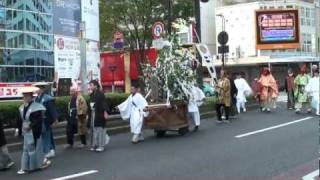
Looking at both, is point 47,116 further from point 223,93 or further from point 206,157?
point 223,93

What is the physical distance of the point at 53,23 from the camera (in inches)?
954

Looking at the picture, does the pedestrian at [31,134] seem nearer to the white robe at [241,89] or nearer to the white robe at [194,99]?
the white robe at [194,99]

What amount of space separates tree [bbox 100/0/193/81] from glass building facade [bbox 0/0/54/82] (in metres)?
7.58

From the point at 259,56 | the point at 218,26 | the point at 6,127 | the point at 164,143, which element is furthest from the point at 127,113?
the point at 218,26

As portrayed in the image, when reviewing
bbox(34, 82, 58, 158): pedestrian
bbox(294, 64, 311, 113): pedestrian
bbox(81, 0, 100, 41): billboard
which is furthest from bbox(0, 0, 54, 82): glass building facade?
bbox(34, 82, 58, 158): pedestrian

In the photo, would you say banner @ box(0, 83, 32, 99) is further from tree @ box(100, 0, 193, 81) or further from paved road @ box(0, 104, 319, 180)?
tree @ box(100, 0, 193, 81)

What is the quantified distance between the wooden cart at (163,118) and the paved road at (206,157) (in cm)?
32

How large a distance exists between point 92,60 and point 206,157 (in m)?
14.3

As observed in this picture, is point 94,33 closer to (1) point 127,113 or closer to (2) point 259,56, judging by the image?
(1) point 127,113

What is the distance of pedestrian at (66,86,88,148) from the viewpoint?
15336 mm

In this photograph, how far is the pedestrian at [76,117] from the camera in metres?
15.3

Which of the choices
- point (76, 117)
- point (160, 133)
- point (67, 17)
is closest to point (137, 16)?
point (67, 17)

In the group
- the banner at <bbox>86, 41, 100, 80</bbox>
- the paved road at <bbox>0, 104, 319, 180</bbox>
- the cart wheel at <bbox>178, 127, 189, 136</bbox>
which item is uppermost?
the banner at <bbox>86, 41, 100, 80</bbox>

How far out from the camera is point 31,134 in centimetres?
1201
